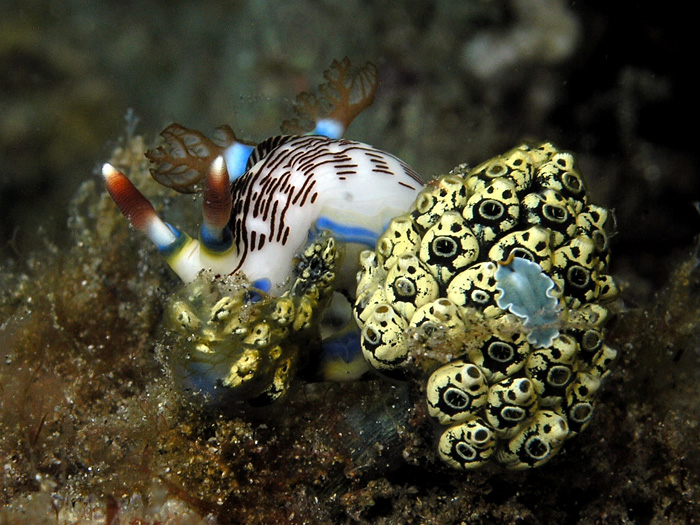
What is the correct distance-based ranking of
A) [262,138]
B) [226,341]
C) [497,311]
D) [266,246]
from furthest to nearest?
[262,138]
[266,246]
[226,341]
[497,311]

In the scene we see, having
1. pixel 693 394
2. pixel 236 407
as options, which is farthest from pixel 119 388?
pixel 693 394

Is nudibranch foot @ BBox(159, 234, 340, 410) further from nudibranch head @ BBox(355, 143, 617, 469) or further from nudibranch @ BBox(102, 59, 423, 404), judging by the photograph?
nudibranch head @ BBox(355, 143, 617, 469)

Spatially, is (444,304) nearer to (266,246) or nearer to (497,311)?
(497,311)

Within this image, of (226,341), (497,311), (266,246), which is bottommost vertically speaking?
(497,311)

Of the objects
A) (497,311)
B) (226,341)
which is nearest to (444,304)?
(497,311)

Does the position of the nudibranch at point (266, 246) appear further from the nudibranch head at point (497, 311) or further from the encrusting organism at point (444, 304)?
the nudibranch head at point (497, 311)

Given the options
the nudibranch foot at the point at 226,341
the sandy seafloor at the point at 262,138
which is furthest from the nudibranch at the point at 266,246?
the sandy seafloor at the point at 262,138
